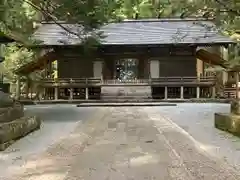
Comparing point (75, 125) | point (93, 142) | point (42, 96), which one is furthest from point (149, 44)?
point (93, 142)

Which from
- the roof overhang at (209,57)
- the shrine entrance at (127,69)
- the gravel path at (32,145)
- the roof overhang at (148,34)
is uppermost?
the roof overhang at (148,34)

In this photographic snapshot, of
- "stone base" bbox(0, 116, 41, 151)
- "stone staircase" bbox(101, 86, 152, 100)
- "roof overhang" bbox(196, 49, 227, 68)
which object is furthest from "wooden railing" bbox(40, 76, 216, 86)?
"stone base" bbox(0, 116, 41, 151)

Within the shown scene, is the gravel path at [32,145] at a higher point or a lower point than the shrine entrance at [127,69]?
lower

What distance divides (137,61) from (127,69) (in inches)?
80.1

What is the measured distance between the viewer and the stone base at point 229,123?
9844 mm

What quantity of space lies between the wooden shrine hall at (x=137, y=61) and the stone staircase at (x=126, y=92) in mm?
270

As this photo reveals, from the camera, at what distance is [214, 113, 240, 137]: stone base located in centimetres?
984

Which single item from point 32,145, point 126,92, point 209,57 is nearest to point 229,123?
point 32,145

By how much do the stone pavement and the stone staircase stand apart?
1641 cm

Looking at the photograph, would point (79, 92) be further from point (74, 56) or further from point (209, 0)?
point (209, 0)

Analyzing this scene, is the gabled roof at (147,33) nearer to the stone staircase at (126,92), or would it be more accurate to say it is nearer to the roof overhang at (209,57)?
the roof overhang at (209,57)

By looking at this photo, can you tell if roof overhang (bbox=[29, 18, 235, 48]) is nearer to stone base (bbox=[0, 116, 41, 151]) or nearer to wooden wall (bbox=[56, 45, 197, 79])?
wooden wall (bbox=[56, 45, 197, 79])

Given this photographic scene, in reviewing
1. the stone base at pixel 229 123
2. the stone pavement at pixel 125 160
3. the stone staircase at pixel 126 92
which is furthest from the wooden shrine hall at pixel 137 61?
the stone pavement at pixel 125 160

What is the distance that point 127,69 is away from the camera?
32.4 meters
